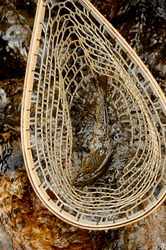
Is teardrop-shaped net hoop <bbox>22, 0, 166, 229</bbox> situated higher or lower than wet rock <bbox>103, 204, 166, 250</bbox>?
higher

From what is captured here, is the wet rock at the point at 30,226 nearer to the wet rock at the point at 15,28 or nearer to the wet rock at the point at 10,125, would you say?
the wet rock at the point at 10,125

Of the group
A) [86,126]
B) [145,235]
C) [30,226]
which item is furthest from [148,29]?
[30,226]

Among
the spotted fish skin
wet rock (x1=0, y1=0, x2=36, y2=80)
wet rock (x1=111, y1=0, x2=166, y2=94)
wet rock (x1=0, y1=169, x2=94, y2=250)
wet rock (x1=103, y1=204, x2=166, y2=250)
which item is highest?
wet rock (x1=0, y1=0, x2=36, y2=80)

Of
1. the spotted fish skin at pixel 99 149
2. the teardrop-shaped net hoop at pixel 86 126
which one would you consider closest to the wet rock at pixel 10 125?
the teardrop-shaped net hoop at pixel 86 126

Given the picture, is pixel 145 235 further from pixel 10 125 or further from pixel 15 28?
pixel 15 28

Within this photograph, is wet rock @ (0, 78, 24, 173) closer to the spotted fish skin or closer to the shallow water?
the shallow water

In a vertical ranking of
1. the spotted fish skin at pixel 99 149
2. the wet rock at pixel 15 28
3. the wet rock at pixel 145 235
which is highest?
the wet rock at pixel 15 28

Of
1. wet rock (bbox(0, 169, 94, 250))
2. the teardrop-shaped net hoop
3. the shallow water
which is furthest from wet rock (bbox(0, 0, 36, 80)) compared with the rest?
wet rock (bbox(0, 169, 94, 250))
